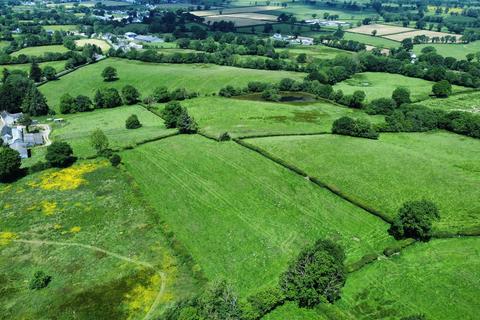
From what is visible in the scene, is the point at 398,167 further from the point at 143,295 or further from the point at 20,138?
the point at 20,138

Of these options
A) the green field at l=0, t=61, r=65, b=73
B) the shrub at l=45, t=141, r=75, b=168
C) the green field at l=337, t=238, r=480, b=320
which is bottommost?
the green field at l=337, t=238, r=480, b=320

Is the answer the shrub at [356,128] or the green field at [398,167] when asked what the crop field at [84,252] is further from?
the shrub at [356,128]

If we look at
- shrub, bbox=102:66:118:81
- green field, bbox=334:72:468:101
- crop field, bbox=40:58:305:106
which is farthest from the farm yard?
shrub, bbox=102:66:118:81

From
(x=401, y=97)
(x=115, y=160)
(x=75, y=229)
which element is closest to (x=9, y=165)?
(x=115, y=160)

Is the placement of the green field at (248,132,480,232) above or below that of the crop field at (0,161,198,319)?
above

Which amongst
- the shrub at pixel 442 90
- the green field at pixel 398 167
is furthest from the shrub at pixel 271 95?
the shrub at pixel 442 90

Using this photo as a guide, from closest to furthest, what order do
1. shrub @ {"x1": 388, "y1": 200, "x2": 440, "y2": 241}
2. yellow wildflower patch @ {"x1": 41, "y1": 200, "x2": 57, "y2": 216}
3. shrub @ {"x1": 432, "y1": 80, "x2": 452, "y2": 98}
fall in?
shrub @ {"x1": 388, "y1": 200, "x2": 440, "y2": 241} → yellow wildflower patch @ {"x1": 41, "y1": 200, "x2": 57, "y2": 216} → shrub @ {"x1": 432, "y1": 80, "x2": 452, "y2": 98}

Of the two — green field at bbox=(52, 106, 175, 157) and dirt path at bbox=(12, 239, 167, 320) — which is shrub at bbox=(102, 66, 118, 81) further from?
dirt path at bbox=(12, 239, 167, 320)
